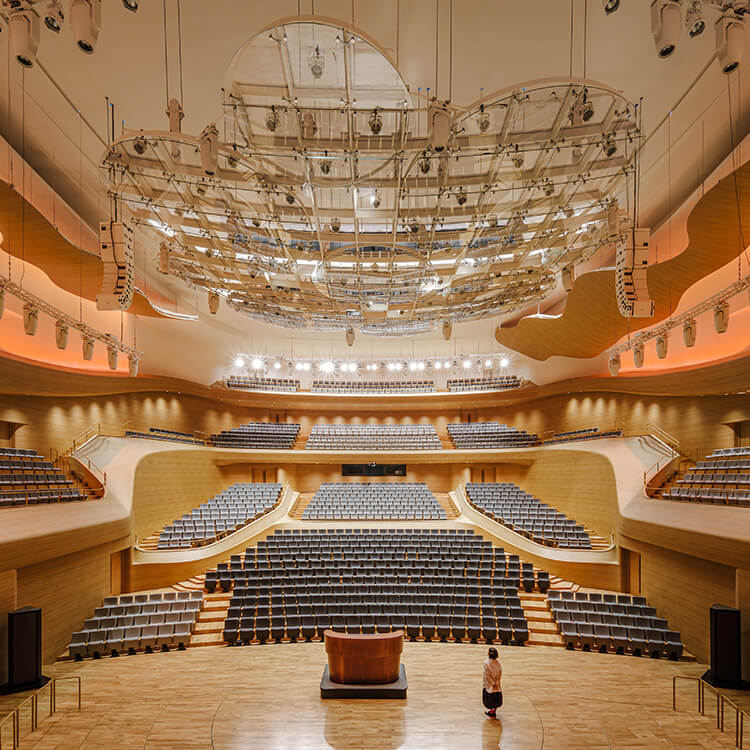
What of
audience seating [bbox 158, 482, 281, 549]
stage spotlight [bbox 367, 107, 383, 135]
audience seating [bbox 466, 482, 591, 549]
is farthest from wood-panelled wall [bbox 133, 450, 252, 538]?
stage spotlight [bbox 367, 107, 383, 135]

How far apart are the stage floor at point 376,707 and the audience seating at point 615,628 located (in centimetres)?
31

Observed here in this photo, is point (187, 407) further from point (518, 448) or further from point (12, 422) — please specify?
point (518, 448)

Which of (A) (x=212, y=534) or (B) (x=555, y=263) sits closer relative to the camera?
(B) (x=555, y=263)

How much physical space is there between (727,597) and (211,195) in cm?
976

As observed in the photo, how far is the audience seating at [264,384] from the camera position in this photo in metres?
21.8

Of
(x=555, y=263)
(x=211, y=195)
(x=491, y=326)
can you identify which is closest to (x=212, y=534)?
(x=211, y=195)

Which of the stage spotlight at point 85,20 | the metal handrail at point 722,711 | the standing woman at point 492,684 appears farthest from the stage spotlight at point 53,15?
the metal handrail at point 722,711

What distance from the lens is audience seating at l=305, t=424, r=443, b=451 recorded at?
19.7 m

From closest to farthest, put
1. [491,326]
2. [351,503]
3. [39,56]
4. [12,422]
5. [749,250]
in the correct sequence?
1. [39,56]
2. [749,250]
3. [12,422]
4. [351,503]
5. [491,326]

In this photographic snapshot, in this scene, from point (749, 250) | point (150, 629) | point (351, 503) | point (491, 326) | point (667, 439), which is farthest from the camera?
point (491, 326)

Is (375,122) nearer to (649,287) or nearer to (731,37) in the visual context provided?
(731,37)

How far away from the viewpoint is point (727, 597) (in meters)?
8.22

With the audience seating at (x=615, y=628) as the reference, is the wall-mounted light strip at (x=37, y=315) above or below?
above

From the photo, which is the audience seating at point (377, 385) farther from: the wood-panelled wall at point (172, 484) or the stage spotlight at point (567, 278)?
the stage spotlight at point (567, 278)
